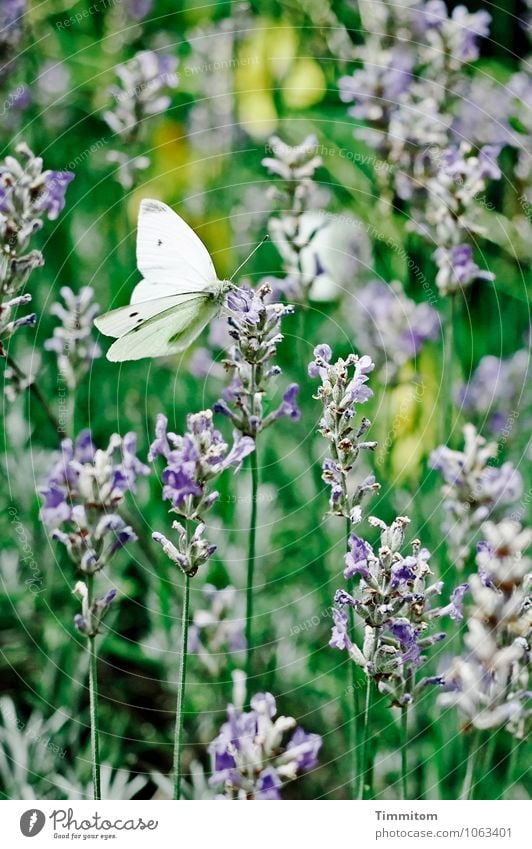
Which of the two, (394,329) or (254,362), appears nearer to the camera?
(254,362)

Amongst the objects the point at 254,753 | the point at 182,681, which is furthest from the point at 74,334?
the point at 254,753

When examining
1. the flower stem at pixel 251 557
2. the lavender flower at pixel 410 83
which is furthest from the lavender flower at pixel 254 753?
the lavender flower at pixel 410 83

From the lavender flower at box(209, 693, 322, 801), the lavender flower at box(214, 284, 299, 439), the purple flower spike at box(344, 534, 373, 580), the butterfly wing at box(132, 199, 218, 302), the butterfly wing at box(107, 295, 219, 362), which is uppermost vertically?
the butterfly wing at box(132, 199, 218, 302)

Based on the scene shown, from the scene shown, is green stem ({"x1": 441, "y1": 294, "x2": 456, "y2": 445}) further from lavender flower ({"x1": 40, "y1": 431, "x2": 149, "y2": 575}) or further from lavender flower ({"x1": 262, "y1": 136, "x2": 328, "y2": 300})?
lavender flower ({"x1": 40, "y1": 431, "x2": 149, "y2": 575})

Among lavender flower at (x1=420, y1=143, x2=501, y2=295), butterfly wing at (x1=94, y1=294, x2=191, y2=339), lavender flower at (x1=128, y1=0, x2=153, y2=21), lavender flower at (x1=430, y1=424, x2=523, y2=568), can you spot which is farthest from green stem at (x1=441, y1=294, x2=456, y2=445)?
lavender flower at (x1=128, y1=0, x2=153, y2=21)

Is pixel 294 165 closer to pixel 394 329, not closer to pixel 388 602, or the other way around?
pixel 394 329

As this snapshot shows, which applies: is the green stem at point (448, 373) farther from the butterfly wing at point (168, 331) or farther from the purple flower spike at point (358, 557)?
the purple flower spike at point (358, 557)
